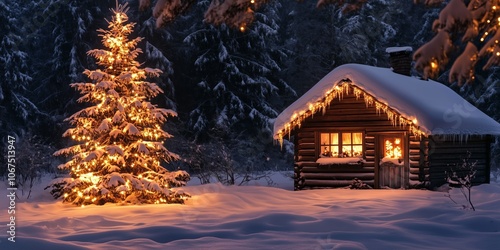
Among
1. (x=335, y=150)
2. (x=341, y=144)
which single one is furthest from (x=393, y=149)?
(x=335, y=150)

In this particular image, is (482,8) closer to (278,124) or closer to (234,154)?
(278,124)

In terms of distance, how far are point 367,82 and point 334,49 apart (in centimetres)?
1965

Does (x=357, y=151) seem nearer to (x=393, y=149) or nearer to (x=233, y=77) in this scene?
(x=393, y=149)

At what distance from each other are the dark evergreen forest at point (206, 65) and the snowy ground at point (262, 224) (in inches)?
543

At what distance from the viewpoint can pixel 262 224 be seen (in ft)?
41.4

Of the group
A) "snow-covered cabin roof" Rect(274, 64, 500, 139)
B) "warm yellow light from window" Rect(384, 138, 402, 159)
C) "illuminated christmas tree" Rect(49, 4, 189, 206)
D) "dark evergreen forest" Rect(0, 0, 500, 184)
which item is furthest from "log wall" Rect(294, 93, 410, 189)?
"dark evergreen forest" Rect(0, 0, 500, 184)

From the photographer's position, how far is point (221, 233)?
38.2 ft

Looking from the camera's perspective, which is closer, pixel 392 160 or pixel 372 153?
pixel 392 160

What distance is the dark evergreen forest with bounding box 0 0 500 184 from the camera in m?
34.0

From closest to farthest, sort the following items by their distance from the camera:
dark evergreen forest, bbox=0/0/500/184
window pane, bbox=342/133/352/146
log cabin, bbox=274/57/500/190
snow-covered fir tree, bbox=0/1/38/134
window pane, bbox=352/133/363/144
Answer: log cabin, bbox=274/57/500/190 → window pane, bbox=352/133/363/144 → window pane, bbox=342/133/352/146 → snow-covered fir tree, bbox=0/1/38/134 → dark evergreen forest, bbox=0/0/500/184

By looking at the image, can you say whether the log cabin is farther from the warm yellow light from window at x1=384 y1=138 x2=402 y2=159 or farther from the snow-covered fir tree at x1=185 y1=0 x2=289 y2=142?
the snow-covered fir tree at x1=185 y1=0 x2=289 y2=142

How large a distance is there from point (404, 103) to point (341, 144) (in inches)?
118

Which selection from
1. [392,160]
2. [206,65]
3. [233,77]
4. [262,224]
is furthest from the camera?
[206,65]

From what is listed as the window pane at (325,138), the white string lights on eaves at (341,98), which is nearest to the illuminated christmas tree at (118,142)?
the white string lights on eaves at (341,98)
